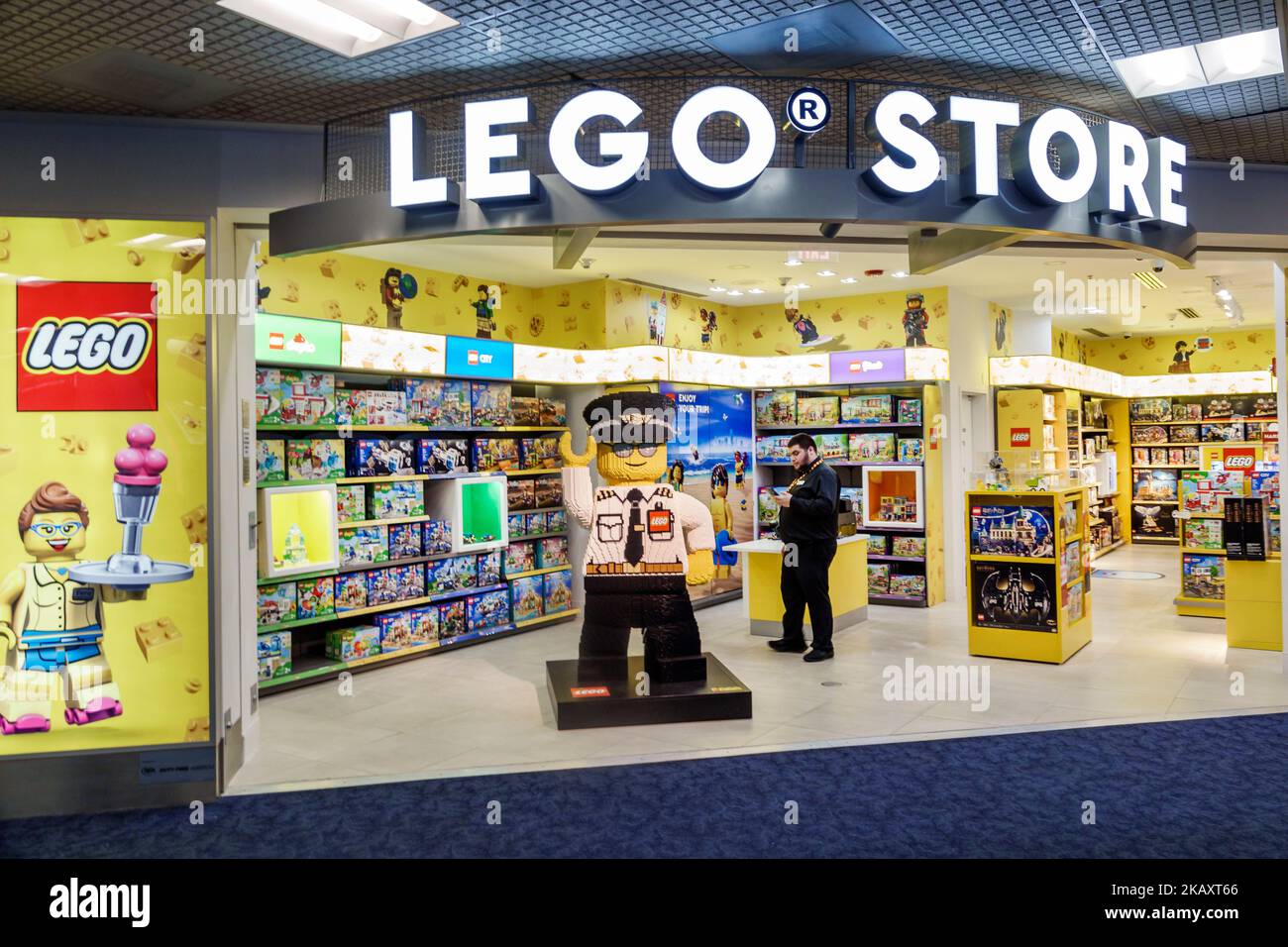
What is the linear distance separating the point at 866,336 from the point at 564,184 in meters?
6.55

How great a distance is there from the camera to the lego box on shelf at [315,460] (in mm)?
6590

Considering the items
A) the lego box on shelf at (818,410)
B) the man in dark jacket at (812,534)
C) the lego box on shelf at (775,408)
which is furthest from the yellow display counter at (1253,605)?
the lego box on shelf at (775,408)

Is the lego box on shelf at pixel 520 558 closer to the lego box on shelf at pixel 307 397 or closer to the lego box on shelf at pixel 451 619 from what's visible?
the lego box on shelf at pixel 451 619

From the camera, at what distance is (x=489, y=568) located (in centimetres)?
825

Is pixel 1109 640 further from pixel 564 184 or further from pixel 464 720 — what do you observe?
pixel 564 184

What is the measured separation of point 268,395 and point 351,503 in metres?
1.06

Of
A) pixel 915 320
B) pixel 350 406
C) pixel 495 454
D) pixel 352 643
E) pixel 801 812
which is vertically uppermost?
pixel 915 320

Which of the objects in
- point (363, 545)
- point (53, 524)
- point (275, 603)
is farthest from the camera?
point (363, 545)

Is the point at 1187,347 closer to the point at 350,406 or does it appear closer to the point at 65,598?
the point at 350,406

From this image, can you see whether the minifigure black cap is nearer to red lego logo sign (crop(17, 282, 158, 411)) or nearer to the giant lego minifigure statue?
the giant lego minifigure statue

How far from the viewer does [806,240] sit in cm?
555

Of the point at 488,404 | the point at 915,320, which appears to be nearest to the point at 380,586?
the point at 488,404

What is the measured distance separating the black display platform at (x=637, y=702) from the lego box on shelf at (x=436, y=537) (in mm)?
2183
